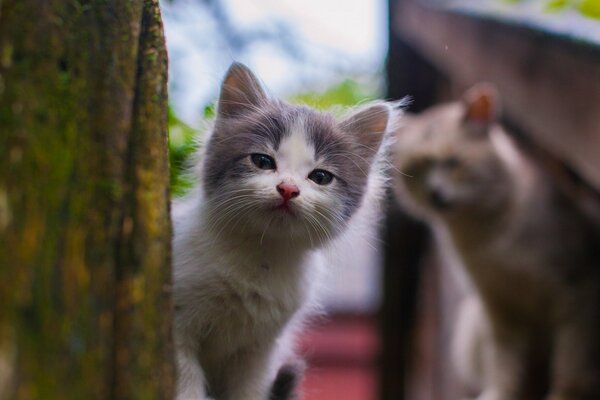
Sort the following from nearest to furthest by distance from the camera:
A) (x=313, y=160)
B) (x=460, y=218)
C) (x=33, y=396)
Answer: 1. (x=33, y=396)
2. (x=313, y=160)
3. (x=460, y=218)

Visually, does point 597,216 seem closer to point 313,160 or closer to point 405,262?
point 405,262

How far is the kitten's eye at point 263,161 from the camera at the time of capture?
2.48 meters

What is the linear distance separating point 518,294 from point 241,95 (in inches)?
115

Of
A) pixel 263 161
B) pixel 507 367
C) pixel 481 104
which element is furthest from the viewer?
pixel 481 104

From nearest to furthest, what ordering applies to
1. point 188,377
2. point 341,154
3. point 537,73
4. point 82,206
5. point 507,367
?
point 82,206
point 188,377
point 341,154
point 537,73
point 507,367

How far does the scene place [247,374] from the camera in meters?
2.53

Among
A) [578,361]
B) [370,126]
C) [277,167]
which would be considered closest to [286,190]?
[277,167]

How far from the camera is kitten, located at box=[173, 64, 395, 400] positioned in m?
2.38

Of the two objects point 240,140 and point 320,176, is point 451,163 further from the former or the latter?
point 240,140

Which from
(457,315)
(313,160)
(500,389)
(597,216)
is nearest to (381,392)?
(457,315)

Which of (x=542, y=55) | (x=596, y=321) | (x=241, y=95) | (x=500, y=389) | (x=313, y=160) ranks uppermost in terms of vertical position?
(x=542, y=55)

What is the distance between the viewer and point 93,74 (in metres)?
1.57

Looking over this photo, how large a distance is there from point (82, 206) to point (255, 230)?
41.2 inches

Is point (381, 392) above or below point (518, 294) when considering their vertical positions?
below
